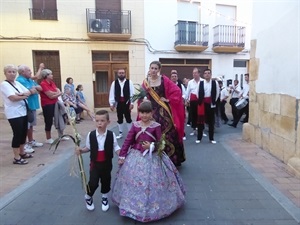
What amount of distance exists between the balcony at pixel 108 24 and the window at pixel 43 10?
1.48 meters

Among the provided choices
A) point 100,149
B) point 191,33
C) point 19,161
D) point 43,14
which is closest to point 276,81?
point 100,149

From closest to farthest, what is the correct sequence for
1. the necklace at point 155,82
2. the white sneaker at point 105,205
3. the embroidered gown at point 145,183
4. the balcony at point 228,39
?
the embroidered gown at point 145,183, the white sneaker at point 105,205, the necklace at point 155,82, the balcony at point 228,39

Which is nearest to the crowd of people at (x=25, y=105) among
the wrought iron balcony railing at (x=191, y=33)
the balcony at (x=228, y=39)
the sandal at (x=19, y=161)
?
the sandal at (x=19, y=161)

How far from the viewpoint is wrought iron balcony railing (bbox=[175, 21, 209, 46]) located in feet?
42.7

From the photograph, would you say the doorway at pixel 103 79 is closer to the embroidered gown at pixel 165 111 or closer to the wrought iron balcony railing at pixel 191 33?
the wrought iron balcony railing at pixel 191 33

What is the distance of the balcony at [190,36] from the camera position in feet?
42.6

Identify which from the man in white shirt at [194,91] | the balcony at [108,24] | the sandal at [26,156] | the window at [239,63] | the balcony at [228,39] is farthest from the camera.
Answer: the window at [239,63]

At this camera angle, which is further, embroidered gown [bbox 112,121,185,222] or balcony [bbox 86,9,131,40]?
balcony [bbox 86,9,131,40]

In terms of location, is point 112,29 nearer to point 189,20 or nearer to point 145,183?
point 189,20

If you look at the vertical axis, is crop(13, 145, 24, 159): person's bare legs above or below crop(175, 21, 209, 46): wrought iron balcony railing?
below

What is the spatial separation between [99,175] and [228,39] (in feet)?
41.8

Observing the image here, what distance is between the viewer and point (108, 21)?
39.3 feet

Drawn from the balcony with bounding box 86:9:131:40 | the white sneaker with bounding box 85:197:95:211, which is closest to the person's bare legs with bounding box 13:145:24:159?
the white sneaker with bounding box 85:197:95:211

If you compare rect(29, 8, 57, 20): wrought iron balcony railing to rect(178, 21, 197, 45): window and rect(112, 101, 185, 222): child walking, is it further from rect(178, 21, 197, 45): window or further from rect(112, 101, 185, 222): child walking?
rect(112, 101, 185, 222): child walking
